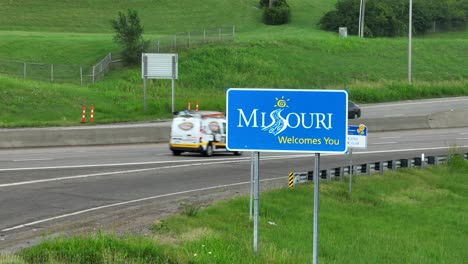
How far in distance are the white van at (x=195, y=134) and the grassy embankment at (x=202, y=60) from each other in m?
11.5

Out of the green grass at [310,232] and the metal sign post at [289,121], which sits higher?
the metal sign post at [289,121]

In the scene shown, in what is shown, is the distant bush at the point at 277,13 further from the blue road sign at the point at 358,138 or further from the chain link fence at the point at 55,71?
the blue road sign at the point at 358,138

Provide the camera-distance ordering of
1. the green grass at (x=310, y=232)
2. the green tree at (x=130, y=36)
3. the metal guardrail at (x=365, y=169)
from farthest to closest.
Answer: the green tree at (x=130, y=36) → the metal guardrail at (x=365, y=169) → the green grass at (x=310, y=232)

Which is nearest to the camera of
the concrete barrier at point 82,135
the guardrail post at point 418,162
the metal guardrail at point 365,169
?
the metal guardrail at point 365,169

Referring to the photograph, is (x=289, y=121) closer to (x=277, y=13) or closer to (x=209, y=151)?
(x=209, y=151)

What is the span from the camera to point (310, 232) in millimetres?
15984

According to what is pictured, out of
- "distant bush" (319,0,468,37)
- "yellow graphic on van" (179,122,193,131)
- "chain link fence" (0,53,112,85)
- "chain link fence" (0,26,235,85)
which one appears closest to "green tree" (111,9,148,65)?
"chain link fence" (0,26,235,85)

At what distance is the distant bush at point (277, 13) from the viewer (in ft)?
327

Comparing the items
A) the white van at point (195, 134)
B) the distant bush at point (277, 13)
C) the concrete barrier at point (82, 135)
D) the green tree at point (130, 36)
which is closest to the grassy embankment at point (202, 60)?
the green tree at point (130, 36)

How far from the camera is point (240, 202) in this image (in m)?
18.2

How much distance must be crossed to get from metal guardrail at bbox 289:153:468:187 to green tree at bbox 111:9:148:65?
106 feet

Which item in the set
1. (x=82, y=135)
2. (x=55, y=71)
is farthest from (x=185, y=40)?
(x=82, y=135)

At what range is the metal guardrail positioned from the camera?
22812 mm

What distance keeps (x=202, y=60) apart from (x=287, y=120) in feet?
183
